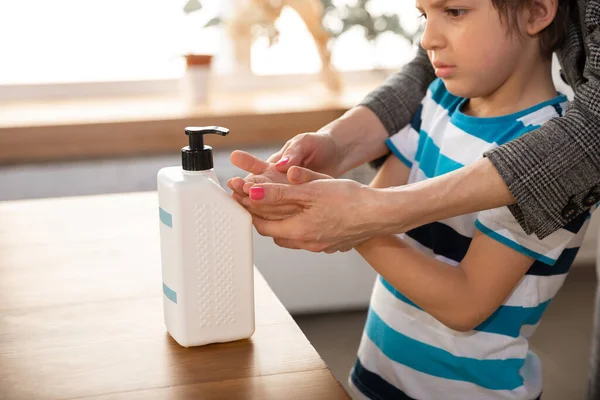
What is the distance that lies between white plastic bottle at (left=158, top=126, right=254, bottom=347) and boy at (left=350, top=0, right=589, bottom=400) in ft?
0.63

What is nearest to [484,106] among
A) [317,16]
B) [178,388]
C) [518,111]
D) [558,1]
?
[518,111]

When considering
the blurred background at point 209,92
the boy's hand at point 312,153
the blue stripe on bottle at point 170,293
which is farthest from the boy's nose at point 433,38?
the blurred background at point 209,92

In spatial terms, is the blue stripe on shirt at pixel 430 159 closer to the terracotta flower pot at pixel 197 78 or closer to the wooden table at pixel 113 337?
the wooden table at pixel 113 337

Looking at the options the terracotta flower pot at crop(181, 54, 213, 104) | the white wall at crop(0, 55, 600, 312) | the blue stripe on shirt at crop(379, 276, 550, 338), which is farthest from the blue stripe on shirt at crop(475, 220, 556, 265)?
the terracotta flower pot at crop(181, 54, 213, 104)

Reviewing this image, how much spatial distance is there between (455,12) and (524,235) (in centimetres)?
28

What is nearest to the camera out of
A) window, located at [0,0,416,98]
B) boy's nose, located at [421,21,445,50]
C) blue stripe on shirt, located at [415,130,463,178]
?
boy's nose, located at [421,21,445,50]

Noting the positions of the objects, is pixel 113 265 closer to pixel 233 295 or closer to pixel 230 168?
pixel 233 295

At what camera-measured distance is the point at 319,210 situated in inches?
34.4

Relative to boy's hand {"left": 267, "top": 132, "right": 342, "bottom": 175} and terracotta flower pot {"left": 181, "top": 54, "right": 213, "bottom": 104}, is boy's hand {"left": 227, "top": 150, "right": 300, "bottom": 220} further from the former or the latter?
terracotta flower pot {"left": 181, "top": 54, "right": 213, "bottom": 104}

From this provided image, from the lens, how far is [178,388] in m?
0.74

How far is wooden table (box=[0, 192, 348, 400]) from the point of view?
2.45 ft

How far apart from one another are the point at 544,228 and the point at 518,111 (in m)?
0.21

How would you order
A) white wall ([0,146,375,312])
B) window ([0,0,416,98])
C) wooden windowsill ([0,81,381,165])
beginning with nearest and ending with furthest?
wooden windowsill ([0,81,381,165]) → white wall ([0,146,375,312]) → window ([0,0,416,98])

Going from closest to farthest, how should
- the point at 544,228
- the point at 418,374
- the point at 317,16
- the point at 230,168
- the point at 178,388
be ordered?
the point at 178,388 < the point at 544,228 < the point at 418,374 < the point at 230,168 < the point at 317,16
